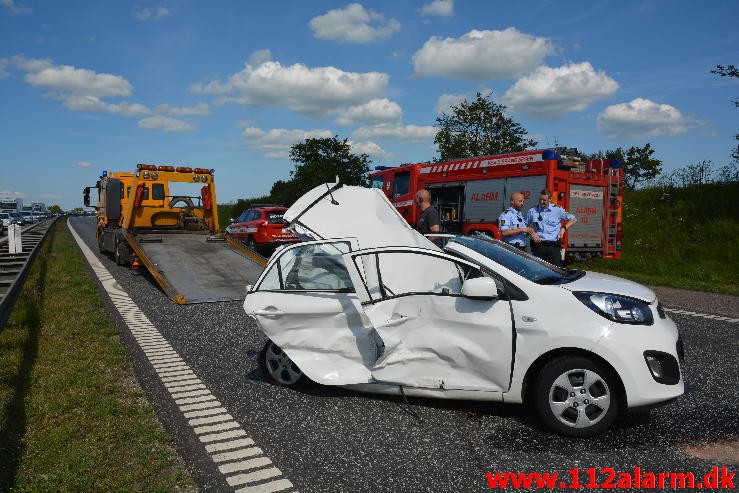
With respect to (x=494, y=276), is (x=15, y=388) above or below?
below

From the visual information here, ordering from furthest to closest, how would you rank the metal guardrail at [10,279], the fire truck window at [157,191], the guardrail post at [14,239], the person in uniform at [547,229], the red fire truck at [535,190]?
1. the fire truck window at [157,191]
2. the red fire truck at [535,190]
3. the guardrail post at [14,239]
4. the person in uniform at [547,229]
5. the metal guardrail at [10,279]

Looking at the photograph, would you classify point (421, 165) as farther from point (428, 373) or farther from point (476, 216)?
point (428, 373)

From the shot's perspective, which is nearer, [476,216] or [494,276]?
[494,276]

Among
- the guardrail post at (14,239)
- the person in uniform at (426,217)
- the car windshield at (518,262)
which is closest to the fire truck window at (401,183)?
the person in uniform at (426,217)

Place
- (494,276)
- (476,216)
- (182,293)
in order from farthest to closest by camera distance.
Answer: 1. (476,216)
2. (182,293)
3. (494,276)

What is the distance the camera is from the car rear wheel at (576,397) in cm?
381

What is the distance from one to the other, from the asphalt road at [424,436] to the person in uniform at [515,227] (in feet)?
A: 10.8

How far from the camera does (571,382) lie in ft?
12.7

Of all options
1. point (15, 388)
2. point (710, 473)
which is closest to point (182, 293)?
point (15, 388)

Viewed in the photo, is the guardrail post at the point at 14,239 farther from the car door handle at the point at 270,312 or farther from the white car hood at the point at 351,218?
the car door handle at the point at 270,312

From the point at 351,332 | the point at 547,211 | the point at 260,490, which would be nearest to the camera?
the point at 260,490

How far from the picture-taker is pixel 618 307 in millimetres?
3893

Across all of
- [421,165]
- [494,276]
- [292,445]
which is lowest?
[292,445]

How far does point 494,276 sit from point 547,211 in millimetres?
5229
